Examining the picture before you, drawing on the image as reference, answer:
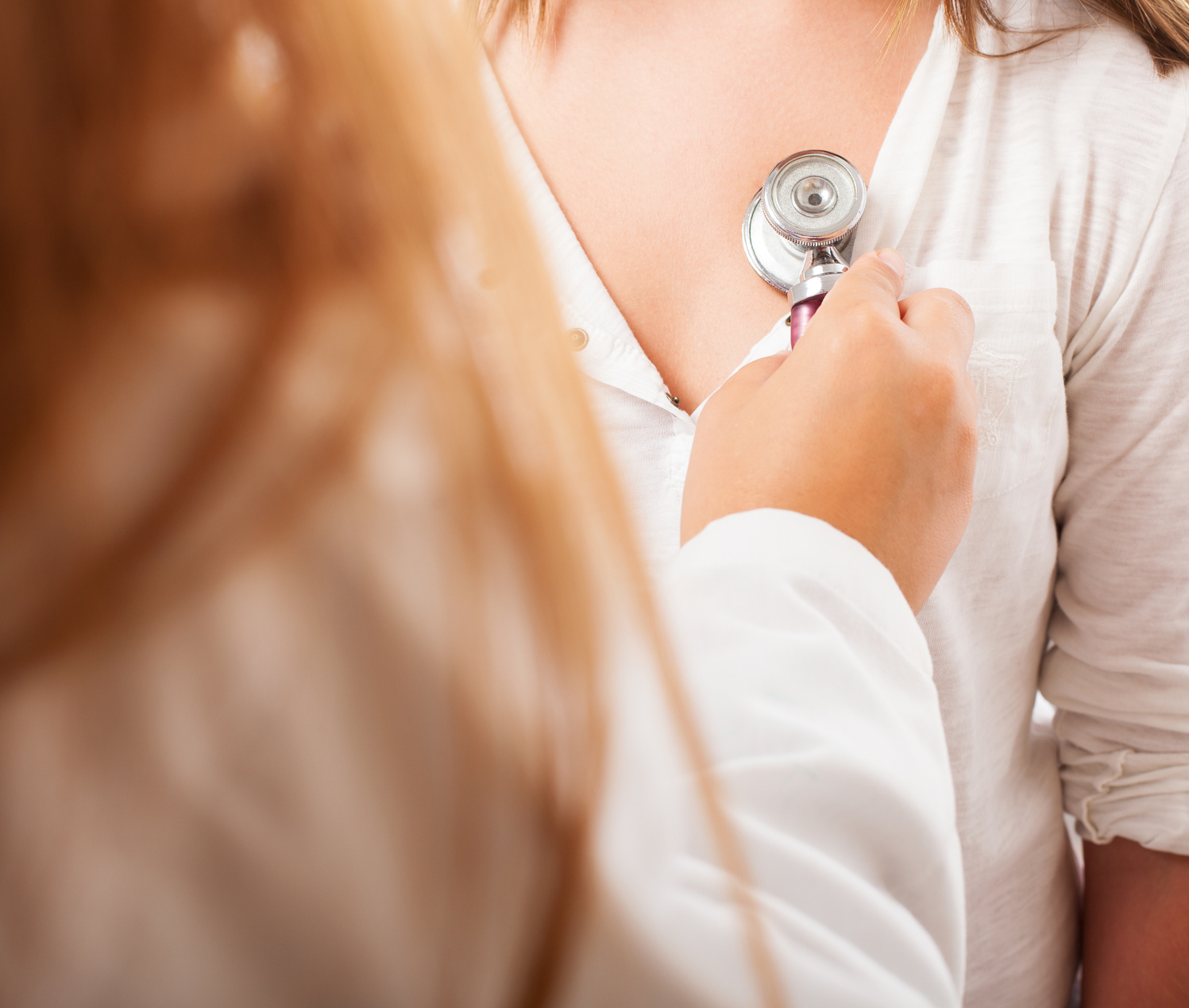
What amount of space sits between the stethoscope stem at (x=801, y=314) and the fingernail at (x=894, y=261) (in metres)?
0.05

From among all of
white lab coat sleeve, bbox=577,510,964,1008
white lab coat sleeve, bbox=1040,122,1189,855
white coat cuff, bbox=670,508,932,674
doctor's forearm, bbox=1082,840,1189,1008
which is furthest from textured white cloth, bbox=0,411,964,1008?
doctor's forearm, bbox=1082,840,1189,1008

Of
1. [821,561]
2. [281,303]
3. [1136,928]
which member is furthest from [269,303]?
→ [1136,928]

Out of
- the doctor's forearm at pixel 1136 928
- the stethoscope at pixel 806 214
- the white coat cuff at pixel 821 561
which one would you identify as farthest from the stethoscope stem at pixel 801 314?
the doctor's forearm at pixel 1136 928

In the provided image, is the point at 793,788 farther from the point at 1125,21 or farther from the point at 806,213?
the point at 1125,21

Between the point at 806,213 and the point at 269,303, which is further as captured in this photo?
the point at 806,213

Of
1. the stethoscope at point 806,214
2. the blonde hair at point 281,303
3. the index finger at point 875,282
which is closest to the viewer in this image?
the blonde hair at point 281,303

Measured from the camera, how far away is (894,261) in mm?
562

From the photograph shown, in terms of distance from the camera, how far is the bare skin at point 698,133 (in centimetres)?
67

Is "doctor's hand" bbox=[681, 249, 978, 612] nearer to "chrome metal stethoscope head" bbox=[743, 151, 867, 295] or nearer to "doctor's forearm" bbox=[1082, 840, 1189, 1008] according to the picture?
"chrome metal stethoscope head" bbox=[743, 151, 867, 295]

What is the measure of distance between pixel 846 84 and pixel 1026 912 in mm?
841

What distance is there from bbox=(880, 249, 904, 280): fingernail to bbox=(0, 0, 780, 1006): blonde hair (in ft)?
1.23

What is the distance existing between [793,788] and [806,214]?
437 millimetres

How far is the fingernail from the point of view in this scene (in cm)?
56

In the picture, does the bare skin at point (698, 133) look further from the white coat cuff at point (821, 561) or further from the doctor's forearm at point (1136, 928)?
the doctor's forearm at point (1136, 928)
